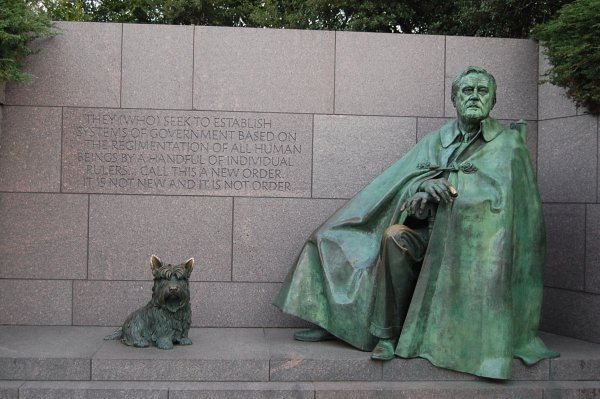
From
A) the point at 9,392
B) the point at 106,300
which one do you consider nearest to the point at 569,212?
the point at 106,300

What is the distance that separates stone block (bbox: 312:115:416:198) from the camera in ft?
24.1

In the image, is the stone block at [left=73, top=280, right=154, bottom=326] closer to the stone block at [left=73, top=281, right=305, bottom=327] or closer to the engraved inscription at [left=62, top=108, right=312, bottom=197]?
the stone block at [left=73, top=281, right=305, bottom=327]

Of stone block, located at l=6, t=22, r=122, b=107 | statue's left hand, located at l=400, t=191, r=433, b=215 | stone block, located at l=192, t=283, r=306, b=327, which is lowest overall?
stone block, located at l=192, t=283, r=306, b=327

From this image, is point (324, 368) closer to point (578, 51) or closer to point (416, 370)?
point (416, 370)

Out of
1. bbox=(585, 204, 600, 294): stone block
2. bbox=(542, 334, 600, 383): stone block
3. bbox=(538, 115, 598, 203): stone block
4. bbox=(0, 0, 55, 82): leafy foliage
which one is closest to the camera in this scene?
bbox=(542, 334, 600, 383): stone block

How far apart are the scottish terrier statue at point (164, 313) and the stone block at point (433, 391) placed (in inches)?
49.3

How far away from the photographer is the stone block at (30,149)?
7.03 meters

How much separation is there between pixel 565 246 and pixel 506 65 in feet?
6.35

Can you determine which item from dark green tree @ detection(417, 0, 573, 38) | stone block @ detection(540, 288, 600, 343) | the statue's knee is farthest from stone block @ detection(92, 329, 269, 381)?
dark green tree @ detection(417, 0, 573, 38)

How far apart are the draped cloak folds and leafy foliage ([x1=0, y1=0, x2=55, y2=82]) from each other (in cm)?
298

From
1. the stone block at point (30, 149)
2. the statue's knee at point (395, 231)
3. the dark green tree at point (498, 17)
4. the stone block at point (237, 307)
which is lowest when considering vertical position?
the stone block at point (237, 307)

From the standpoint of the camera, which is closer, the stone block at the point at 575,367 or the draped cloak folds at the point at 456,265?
the draped cloak folds at the point at 456,265

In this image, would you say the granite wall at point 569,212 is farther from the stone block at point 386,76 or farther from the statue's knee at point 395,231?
the statue's knee at point 395,231

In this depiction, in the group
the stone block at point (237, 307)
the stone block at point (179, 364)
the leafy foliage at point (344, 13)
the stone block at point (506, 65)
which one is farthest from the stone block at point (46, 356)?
the stone block at point (506, 65)
